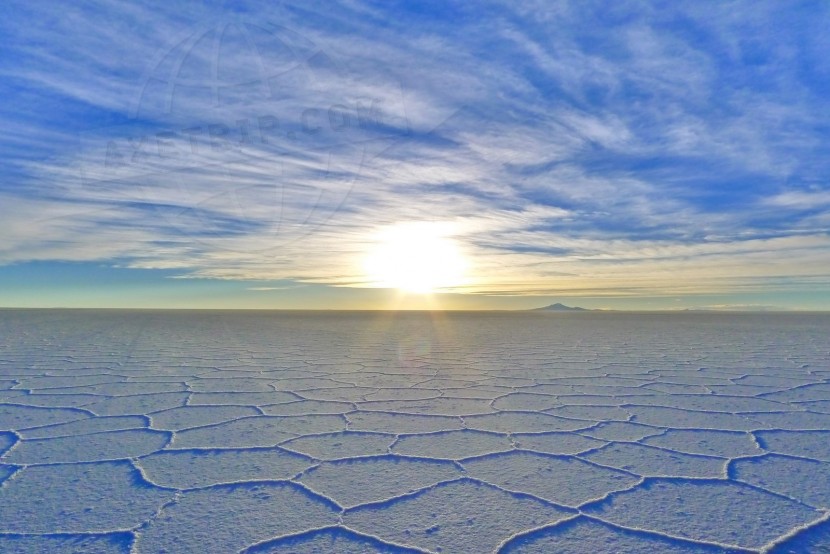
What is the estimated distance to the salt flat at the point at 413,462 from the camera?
135 centimetres

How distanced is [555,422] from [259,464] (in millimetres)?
1326

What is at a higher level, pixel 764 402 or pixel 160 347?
pixel 160 347

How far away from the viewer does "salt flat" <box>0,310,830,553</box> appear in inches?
53.2

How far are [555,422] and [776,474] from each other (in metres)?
0.88

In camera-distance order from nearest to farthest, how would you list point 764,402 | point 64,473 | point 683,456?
point 64,473 → point 683,456 → point 764,402

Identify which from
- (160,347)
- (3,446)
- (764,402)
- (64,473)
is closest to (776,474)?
(764,402)

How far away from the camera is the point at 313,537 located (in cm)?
133

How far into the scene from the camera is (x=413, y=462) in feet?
6.19

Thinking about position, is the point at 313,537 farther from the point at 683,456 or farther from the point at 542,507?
the point at 683,456

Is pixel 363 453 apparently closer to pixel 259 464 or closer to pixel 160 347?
pixel 259 464

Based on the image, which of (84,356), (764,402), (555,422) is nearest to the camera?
(555,422)

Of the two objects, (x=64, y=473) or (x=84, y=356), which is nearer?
(x=64, y=473)

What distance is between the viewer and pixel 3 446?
2.06m

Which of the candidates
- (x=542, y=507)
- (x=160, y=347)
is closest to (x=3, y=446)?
(x=542, y=507)
